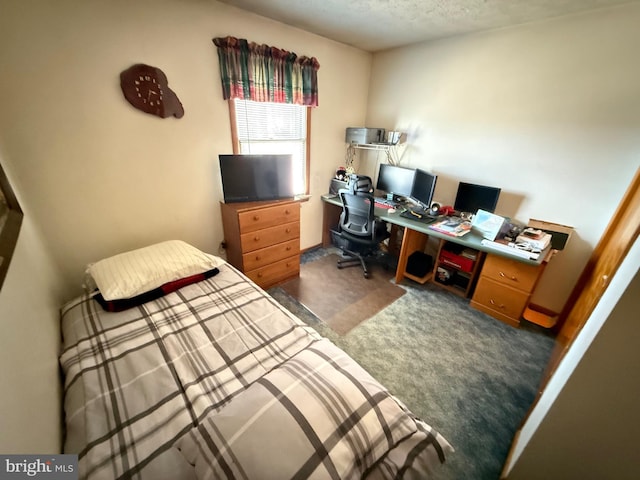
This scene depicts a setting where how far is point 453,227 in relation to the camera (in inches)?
93.4

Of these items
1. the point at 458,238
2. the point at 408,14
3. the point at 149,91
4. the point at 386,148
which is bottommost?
the point at 458,238

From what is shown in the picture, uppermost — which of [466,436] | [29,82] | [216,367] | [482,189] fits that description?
[29,82]

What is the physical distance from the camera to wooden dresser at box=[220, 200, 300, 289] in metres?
2.27

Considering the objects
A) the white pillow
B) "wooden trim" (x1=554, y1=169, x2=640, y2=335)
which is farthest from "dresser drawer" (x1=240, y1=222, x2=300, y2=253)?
"wooden trim" (x1=554, y1=169, x2=640, y2=335)

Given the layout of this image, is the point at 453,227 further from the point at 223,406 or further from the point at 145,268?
the point at 145,268

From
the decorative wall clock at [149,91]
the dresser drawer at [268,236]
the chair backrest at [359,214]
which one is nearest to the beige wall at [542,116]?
the chair backrest at [359,214]

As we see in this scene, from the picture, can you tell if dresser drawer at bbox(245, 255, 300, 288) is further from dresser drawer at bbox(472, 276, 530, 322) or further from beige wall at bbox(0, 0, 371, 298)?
dresser drawer at bbox(472, 276, 530, 322)

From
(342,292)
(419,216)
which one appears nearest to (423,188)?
(419,216)

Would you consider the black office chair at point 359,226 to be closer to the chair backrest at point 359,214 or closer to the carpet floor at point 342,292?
the chair backrest at point 359,214

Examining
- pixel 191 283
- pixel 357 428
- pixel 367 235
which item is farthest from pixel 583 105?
pixel 191 283

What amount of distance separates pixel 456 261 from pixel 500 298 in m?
0.49

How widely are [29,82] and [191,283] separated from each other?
1503 millimetres

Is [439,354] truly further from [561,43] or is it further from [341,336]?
[561,43]

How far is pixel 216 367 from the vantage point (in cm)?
111
